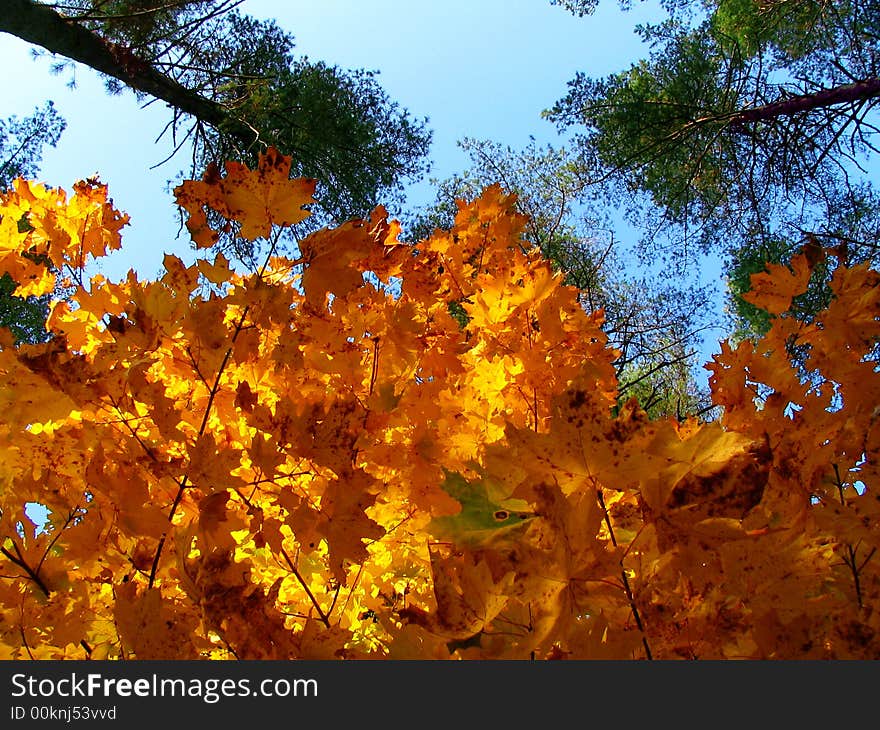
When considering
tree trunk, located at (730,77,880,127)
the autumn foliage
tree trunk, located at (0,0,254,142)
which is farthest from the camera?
tree trunk, located at (730,77,880,127)

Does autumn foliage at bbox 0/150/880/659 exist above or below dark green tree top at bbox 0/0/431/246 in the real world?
below

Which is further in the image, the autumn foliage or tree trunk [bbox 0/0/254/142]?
tree trunk [bbox 0/0/254/142]

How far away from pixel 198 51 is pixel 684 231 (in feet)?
11.8

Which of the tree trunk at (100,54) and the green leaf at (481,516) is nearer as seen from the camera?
the green leaf at (481,516)

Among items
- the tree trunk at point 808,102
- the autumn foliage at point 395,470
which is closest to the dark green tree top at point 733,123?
the tree trunk at point 808,102

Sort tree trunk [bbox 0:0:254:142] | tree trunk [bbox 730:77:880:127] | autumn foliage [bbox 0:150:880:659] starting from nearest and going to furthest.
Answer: autumn foliage [bbox 0:150:880:659] < tree trunk [bbox 0:0:254:142] < tree trunk [bbox 730:77:880:127]

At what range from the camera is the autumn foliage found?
52 centimetres

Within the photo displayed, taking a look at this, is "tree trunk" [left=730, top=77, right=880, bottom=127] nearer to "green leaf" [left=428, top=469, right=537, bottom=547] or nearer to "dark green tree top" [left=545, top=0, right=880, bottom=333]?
"dark green tree top" [left=545, top=0, right=880, bottom=333]

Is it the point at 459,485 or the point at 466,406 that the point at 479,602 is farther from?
the point at 466,406

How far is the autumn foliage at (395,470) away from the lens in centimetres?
52

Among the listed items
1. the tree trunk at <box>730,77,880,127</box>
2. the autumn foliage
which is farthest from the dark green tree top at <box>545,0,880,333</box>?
the autumn foliage

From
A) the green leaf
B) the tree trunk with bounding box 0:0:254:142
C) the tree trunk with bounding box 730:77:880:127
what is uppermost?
the tree trunk with bounding box 0:0:254:142

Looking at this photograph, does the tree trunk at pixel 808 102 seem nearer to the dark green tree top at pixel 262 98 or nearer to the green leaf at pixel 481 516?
the dark green tree top at pixel 262 98

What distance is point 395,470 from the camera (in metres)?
0.89
